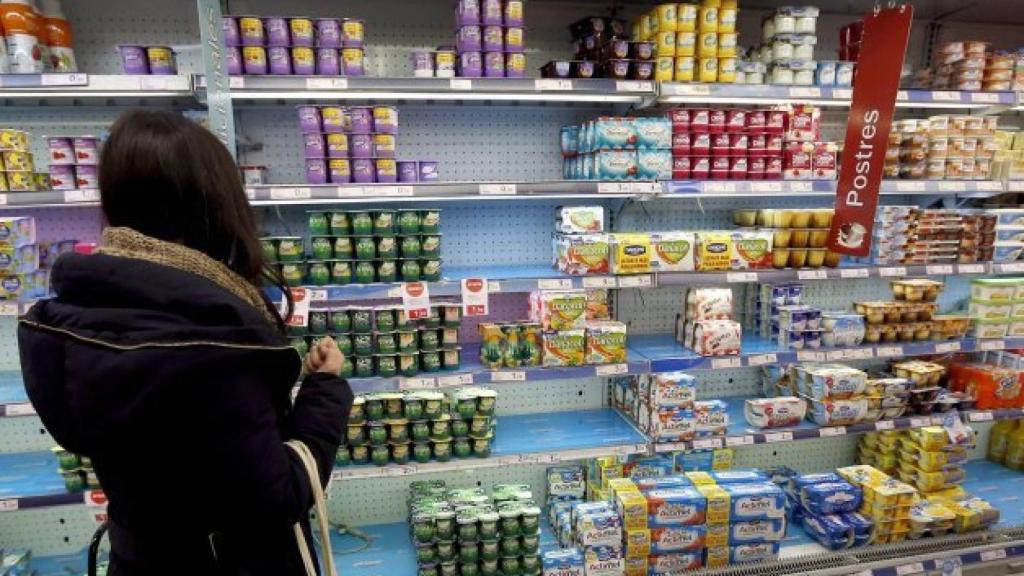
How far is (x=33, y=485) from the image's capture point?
2488 mm

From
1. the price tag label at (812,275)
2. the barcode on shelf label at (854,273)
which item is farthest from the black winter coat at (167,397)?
the barcode on shelf label at (854,273)

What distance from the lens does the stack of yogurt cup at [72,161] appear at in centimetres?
222

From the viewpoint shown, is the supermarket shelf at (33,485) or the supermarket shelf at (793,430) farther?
the supermarket shelf at (793,430)

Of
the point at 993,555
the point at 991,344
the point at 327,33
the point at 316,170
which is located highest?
the point at 327,33

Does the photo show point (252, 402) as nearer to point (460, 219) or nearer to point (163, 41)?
point (460, 219)

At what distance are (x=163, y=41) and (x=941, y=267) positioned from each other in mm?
3839

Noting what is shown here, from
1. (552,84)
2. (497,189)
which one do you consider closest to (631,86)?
(552,84)

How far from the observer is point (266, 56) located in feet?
7.37

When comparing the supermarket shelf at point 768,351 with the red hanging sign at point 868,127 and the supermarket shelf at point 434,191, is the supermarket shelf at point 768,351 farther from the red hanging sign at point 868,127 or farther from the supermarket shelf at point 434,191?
the supermarket shelf at point 434,191

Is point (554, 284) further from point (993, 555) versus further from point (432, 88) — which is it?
point (993, 555)

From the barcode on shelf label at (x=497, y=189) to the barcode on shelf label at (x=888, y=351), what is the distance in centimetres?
205

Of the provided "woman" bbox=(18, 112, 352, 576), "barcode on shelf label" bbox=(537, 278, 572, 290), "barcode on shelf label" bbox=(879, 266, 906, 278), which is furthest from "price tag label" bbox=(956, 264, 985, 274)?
"woman" bbox=(18, 112, 352, 576)

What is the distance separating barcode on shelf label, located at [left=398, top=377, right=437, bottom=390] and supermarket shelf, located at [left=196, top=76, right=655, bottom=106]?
117 centimetres

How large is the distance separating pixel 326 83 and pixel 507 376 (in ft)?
4.56
